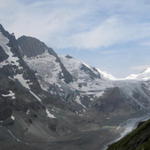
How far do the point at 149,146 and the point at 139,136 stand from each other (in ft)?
57.6

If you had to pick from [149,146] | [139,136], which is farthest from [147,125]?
[149,146]

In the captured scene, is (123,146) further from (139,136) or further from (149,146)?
(149,146)

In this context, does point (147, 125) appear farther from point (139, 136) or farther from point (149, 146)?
point (149, 146)

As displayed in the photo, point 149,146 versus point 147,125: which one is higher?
point 149,146

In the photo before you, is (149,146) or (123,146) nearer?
(149,146)

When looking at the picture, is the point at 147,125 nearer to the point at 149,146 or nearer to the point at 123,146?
the point at 123,146

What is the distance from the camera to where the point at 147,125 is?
88.1 meters

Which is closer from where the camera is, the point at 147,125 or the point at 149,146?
the point at 149,146

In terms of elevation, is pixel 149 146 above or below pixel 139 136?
above

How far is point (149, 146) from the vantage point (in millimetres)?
66812

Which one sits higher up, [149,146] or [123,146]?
[149,146]

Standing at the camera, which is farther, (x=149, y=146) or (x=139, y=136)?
(x=139, y=136)

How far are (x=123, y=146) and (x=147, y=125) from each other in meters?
5.97
